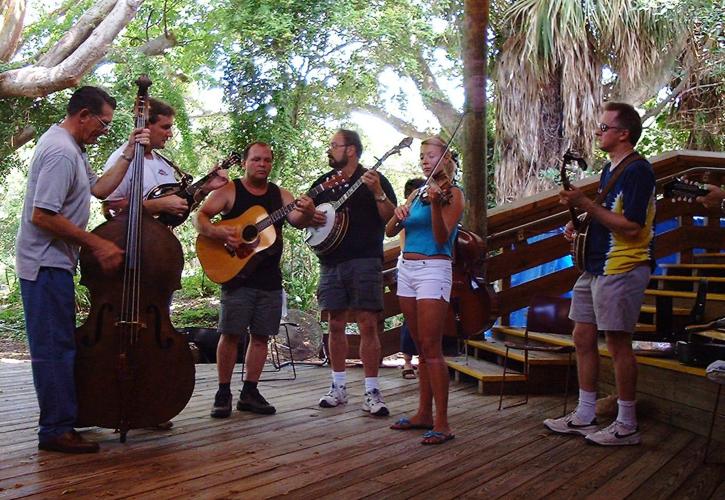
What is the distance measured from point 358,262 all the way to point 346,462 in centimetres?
143

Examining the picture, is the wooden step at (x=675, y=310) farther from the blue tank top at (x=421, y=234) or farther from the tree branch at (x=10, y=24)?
the tree branch at (x=10, y=24)

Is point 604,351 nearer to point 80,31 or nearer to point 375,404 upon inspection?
point 375,404

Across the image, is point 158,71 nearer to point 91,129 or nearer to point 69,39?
point 69,39

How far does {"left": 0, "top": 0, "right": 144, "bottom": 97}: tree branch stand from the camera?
9211mm

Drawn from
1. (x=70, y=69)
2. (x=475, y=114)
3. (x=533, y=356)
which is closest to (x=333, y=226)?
(x=533, y=356)

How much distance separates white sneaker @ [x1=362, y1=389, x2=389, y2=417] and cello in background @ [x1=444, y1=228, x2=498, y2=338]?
779 mm

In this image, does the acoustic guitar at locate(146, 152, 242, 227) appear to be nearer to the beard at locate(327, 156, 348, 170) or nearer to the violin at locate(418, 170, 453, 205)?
the beard at locate(327, 156, 348, 170)

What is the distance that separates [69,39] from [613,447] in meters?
9.11

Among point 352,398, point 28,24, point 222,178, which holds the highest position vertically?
point 28,24

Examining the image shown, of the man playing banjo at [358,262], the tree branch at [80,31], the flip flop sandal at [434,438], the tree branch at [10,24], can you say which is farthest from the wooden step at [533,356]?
the tree branch at [10,24]

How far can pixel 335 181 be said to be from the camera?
14.1 ft

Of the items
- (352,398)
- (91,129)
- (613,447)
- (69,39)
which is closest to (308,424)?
(352,398)

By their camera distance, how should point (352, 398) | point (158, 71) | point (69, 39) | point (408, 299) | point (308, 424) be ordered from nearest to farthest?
point (408, 299), point (308, 424), point (352, 398), point (69, 39), point (158, 71)

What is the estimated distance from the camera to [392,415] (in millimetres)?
4234
